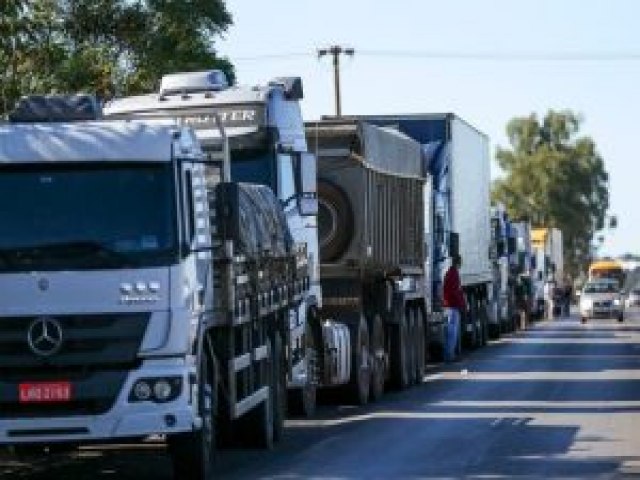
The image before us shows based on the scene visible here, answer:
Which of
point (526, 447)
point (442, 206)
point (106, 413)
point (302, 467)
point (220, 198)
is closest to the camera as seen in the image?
point (106, 413)

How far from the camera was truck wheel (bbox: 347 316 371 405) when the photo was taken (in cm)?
2341

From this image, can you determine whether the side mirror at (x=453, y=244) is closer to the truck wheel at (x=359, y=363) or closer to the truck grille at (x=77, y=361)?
the truck wheel at (x=359, y=363)

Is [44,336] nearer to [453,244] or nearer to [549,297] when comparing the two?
[453,244]

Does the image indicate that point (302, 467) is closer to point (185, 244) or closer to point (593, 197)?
point (185, 244)

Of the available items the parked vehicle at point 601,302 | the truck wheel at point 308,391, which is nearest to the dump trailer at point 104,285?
the truck wheel at point 308,391

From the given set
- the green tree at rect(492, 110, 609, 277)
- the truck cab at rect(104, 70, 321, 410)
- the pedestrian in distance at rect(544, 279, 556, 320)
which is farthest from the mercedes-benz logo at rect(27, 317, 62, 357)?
the green tree at rect(492, 110, 609, 277)

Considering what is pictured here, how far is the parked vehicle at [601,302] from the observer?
6688 centimetres

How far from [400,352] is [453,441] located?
26.7 ft

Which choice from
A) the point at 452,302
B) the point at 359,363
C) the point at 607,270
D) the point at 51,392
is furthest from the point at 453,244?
the point at 607,270

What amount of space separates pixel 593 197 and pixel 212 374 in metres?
138

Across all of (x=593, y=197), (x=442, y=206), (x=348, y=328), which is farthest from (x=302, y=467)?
(x=593, y=197)

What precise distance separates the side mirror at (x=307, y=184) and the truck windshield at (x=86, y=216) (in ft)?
20.0

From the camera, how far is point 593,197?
151m

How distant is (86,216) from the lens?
13859mm
